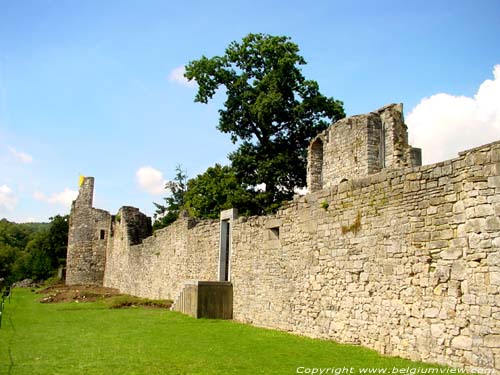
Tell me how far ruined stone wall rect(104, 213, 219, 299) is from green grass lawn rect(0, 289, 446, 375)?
4.31m

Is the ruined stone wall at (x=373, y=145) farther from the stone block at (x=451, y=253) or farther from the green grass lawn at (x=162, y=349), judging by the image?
the stone block at (x=451, y=253)

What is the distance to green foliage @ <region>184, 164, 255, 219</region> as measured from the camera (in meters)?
32.0

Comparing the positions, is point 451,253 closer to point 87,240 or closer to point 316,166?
point 316,166

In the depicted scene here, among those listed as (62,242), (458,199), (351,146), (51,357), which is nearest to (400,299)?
(458,199)

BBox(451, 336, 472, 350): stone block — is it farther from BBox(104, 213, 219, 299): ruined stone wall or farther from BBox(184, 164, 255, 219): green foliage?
BBox(184, 164, 255, 219): green foliage

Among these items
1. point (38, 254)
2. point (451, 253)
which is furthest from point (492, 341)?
point (38, 254)

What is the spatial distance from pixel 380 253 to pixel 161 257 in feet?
53.3

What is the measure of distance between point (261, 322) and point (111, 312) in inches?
241

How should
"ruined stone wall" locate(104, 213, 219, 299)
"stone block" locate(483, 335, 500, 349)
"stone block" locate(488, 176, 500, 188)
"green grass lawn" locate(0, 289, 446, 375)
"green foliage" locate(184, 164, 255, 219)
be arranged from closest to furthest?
1. "stone block" locate(483, 335, 500, 349)
2. "stone block" locate(488, 176, 500, 188)
3. "green grass lawn" locate(0, 289, 446, 375)
4. "ruined stone wall" locate(104, 213, 219, 299)
5. "green foliage" locate(184, 164, 255, 219)

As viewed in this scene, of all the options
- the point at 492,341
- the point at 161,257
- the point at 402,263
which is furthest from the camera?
the point at 161,257

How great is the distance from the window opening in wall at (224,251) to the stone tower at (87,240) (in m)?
22.3

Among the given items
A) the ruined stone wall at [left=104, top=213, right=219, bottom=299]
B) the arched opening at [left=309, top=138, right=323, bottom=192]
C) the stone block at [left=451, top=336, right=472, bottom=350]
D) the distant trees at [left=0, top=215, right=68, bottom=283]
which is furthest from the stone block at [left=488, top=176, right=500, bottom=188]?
the distant trees at [left=0, top=215, right=68, bottom=283]

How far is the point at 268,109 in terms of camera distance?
32.4 m

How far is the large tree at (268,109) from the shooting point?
32312 mm
